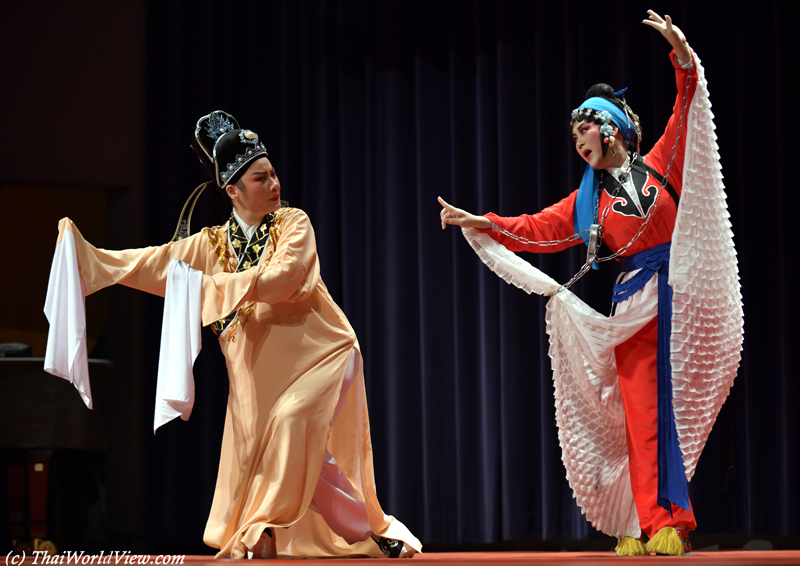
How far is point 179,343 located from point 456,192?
77.5 inches

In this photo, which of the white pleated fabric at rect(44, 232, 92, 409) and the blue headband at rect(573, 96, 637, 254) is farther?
the blue headband at rect(573, 96, 637, 254)

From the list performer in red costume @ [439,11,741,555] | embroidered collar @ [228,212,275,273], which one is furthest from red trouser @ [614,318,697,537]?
embroidered collar @ [228,212,275,273]

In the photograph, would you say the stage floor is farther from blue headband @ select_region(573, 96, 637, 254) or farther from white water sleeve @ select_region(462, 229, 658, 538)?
blue headband @ select_region(573, 96, 637, 254)

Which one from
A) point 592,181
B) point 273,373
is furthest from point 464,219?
point 273,373

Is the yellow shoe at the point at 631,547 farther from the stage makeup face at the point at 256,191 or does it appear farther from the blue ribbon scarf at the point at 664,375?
the stage makeup face at the point at 256,191

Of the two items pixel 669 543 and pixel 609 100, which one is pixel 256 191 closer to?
pixel 609 100

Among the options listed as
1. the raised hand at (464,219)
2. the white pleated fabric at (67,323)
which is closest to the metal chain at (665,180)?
the raised hand at (464,219)

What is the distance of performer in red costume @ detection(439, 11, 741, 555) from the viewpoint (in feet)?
8.47

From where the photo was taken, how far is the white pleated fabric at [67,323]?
2564mm

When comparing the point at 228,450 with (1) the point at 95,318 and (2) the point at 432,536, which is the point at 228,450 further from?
(1) the point at 95,318

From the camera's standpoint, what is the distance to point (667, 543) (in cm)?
251

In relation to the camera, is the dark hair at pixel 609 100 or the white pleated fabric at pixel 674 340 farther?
the dark hair at pixel 609 100

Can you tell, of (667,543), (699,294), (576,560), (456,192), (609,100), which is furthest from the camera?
(456,192)

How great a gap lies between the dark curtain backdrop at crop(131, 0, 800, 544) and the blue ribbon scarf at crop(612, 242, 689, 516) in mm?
1230
